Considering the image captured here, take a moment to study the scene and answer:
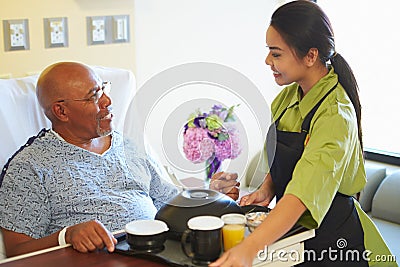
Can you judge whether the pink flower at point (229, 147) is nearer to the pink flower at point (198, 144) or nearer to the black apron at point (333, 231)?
the pink flower at point (198, 144)

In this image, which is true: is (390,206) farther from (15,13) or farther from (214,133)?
(15,13)

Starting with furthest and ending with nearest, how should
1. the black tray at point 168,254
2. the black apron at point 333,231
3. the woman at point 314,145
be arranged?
the black apron at point 333,231, the woman at point 314,145, the black tray at point 168,254

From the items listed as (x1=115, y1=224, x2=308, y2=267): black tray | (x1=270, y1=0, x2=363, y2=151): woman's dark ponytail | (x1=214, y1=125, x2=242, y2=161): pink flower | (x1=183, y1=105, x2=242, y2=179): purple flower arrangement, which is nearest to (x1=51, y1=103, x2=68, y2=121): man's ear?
(x1=183, y1=105, x2=242, y2=179): purple flower arrangement

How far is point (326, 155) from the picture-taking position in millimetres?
1731

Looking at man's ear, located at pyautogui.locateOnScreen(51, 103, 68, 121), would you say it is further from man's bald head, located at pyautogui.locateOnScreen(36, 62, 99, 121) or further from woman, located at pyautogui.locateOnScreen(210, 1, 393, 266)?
woman, located at pyautogui.locateOnScreen(210, 1, 393, 266)

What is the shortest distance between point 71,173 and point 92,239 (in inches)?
20.1

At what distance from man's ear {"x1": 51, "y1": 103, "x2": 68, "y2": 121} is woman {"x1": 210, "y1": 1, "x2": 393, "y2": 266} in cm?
67

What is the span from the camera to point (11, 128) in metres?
2.24

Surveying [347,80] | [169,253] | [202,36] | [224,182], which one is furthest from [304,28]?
[202,36]

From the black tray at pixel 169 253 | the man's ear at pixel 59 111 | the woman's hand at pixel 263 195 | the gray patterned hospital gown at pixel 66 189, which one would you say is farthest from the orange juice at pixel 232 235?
the man's ear at pixel 59 111

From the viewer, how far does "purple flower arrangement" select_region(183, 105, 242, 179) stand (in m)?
2.25

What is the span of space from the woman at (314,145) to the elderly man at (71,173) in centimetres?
24

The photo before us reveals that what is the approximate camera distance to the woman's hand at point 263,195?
2106 mm

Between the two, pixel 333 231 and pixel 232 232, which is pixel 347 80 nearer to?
pixel 333 231
